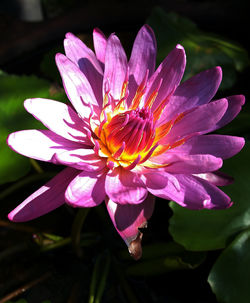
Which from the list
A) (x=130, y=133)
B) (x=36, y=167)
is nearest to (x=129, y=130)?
(x=130, y=133)

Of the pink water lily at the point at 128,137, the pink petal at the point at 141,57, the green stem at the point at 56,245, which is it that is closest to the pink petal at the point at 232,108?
the pink water lily at the point at 128,137

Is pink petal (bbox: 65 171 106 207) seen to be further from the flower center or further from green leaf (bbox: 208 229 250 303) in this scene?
green leaf (bbox: 208 229 250 303)

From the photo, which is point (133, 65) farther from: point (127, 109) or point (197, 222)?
point (197, 222)

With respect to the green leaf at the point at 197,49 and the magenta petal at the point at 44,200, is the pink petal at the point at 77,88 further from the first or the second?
the green leaf at the point at 197,49

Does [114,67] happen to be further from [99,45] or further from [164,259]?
[164,259]

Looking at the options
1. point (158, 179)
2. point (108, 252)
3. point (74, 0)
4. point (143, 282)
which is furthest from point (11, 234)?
point (74, 0)
